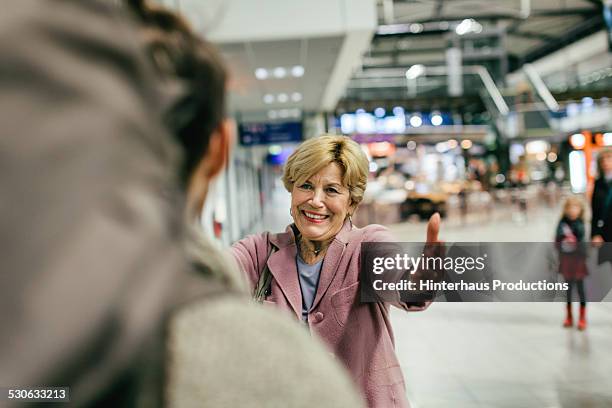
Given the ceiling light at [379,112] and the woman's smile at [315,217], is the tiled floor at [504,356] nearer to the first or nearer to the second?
the woman's smile at [315,217]

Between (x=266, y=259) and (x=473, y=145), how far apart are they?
1980 cm

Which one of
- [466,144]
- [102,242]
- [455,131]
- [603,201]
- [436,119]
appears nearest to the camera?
[102,242]

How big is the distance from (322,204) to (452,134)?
687 inches

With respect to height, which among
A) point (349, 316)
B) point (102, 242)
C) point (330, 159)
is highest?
point (330, 159)

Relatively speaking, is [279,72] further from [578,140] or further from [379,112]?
[578,140]

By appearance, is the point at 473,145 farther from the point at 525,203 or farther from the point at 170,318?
the point at 170,318

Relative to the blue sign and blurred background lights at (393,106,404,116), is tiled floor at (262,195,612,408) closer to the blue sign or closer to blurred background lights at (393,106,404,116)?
the blue sign

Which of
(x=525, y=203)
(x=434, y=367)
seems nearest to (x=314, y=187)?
(x=434, y=367)

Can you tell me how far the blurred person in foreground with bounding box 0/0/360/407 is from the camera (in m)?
0.35

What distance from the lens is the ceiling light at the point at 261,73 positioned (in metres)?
7.98

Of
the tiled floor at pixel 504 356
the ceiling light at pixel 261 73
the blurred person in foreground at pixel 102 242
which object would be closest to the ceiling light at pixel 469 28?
the ceiling light at pixel 261 73

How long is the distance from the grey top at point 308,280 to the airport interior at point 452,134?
1.24ft

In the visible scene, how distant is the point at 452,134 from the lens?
1817cm

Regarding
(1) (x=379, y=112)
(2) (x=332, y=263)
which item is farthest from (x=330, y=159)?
(1) (x=379, y=112)
